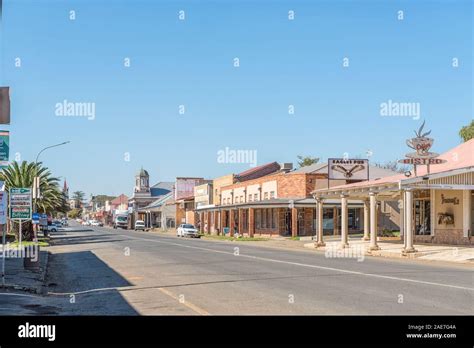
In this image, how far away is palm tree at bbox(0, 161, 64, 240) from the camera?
53000 millimetres

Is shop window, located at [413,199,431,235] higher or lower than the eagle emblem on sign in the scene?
lower

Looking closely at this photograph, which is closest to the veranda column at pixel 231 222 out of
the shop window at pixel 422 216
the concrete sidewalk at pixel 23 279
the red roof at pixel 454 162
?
the shop window at pixel 422 216

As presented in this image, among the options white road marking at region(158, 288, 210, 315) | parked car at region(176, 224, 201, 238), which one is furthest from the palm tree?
white road marking at region(158, 288, 210, 315)

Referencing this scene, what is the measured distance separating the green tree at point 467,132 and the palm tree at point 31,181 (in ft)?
133

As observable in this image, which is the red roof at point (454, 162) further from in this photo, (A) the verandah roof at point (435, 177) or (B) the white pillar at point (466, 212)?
(B) the white pillar at point (466, 212)

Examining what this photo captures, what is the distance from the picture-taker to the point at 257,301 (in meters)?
13.9

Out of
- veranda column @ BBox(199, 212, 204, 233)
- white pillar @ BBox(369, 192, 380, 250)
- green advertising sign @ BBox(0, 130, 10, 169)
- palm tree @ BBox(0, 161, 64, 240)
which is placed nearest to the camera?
green advertising sign @ BBox(0, 130, 10, 169)

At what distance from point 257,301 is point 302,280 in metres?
4.90

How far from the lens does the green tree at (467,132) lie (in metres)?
66.8

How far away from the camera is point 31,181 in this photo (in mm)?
53875

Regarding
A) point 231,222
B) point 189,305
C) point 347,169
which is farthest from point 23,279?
point 231,222

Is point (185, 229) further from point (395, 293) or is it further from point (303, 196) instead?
point (395, 293)

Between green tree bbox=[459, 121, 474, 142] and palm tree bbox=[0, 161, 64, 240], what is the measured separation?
40.7 metres

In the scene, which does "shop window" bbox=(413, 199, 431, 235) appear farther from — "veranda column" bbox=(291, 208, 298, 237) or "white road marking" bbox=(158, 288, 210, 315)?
"white road marking" bbox=(158, 288, 210, 315)
